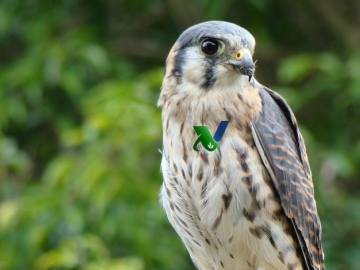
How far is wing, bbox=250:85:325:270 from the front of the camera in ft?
11.6

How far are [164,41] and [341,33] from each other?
1.29 metres

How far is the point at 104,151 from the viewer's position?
5586 mm

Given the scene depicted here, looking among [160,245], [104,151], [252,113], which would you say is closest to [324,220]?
[160,245]

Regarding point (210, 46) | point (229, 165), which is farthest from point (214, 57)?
point (229, 165)

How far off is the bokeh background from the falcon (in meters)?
1.66

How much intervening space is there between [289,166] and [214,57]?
20.7 inches

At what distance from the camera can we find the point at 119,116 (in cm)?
545

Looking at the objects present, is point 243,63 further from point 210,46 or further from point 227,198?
point 227,198

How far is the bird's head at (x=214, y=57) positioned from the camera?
333 cm

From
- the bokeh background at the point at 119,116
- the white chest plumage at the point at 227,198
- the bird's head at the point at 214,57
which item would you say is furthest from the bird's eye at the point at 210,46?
the bokeh background at the point at 119,116

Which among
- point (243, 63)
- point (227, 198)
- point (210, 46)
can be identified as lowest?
point (227, 198)

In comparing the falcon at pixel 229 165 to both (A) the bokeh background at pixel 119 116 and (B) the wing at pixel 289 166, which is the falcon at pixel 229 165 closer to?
(B) the wing at pixel 289 166

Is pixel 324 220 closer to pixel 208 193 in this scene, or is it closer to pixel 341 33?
pixel 341 33

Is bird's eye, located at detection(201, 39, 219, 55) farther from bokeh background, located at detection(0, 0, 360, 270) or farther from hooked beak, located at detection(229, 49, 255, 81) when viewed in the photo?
bokeh background, located at detection(0, 0, 360, 270)
